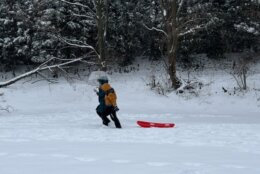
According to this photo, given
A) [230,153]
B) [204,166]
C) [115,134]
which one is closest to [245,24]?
[115,134]

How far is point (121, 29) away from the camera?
2639 centimetres

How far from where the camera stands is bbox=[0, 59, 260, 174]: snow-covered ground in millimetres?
6145

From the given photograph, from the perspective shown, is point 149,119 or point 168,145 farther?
point 149,119

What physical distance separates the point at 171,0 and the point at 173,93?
502cm

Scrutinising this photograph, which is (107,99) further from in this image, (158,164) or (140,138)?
(158,164)

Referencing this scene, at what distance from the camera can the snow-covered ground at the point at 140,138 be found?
6.14 m

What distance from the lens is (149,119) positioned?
15812 millimetres

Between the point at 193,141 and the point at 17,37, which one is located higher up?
the point at 17,37

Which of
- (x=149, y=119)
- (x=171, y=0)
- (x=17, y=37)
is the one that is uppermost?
(x=171, y=0)

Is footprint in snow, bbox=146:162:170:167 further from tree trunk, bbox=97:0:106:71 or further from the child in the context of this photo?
tree trunk, bbox=97:0:106:71

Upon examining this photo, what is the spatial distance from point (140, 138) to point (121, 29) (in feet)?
57.0

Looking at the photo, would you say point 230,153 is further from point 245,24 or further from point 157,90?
point 245,24

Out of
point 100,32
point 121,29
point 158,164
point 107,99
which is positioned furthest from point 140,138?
point 121,29

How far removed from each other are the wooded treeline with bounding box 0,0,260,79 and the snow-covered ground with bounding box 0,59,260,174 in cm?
319
